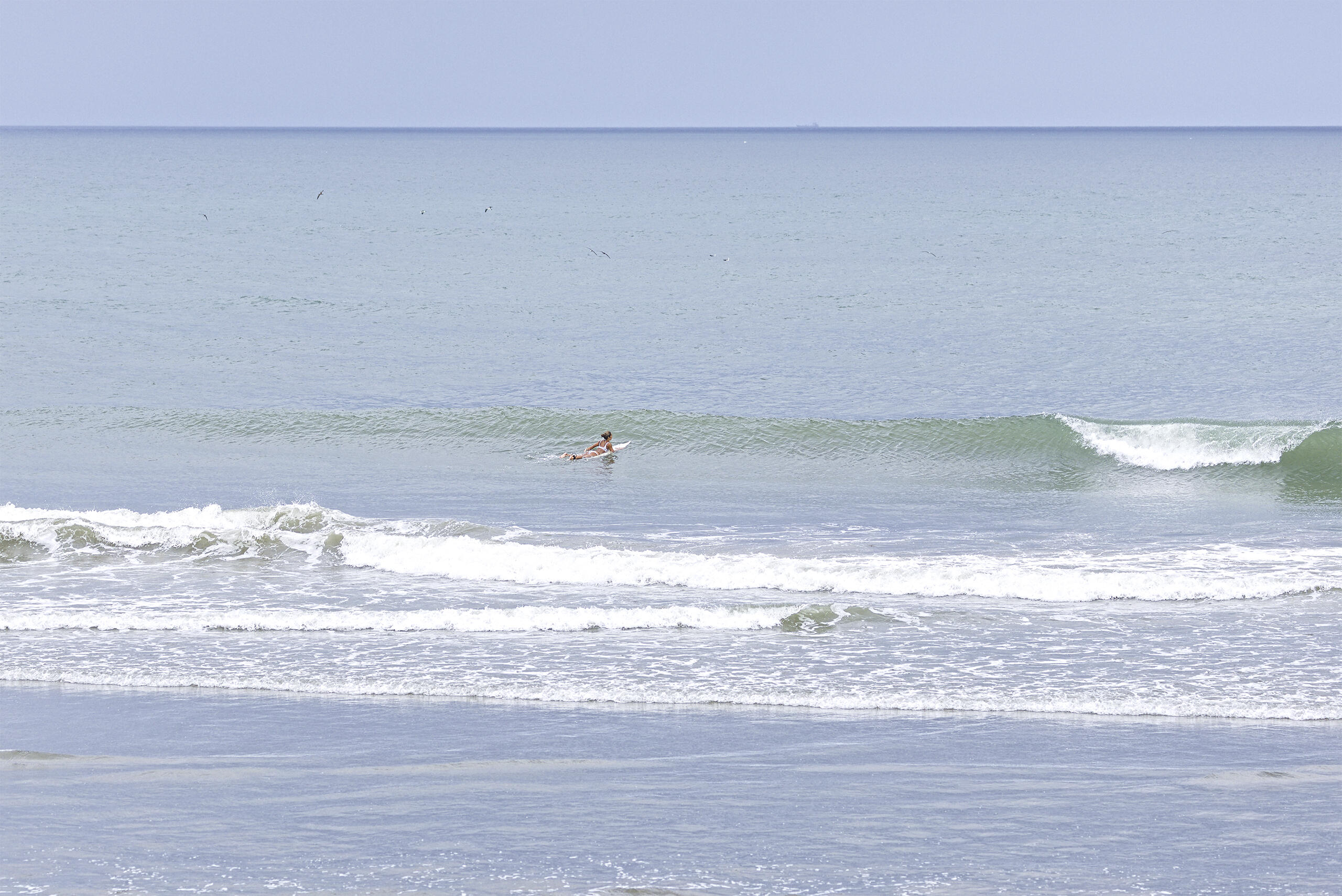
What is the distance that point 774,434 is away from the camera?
92.0 feet

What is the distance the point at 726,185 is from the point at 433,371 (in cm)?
9150

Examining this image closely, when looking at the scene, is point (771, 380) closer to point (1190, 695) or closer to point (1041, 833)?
point (1190, 695)

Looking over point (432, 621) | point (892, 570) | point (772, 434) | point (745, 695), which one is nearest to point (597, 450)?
point (772, 434)

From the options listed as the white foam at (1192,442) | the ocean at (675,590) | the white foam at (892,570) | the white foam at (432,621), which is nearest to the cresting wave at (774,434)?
the white foam at (1192,442)

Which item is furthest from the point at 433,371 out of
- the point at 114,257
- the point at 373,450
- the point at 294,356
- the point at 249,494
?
the point at 114,257

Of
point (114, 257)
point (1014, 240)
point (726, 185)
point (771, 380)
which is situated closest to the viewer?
point (771, 380)

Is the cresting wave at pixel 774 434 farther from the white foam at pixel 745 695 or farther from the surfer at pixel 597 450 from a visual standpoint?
the white foam at pixel 745 695

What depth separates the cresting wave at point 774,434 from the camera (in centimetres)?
2609

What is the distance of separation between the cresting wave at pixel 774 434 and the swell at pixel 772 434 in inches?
1.3

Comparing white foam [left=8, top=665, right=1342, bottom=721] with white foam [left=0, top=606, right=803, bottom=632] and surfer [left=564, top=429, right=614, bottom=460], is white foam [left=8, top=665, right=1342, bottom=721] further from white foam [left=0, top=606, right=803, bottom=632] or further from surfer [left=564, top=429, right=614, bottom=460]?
surfer [left=564, top=429, right=614, bottom=460]

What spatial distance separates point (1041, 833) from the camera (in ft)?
31.3

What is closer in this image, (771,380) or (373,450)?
(373,450)

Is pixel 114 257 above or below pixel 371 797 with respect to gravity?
above

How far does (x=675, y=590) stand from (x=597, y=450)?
946cm
